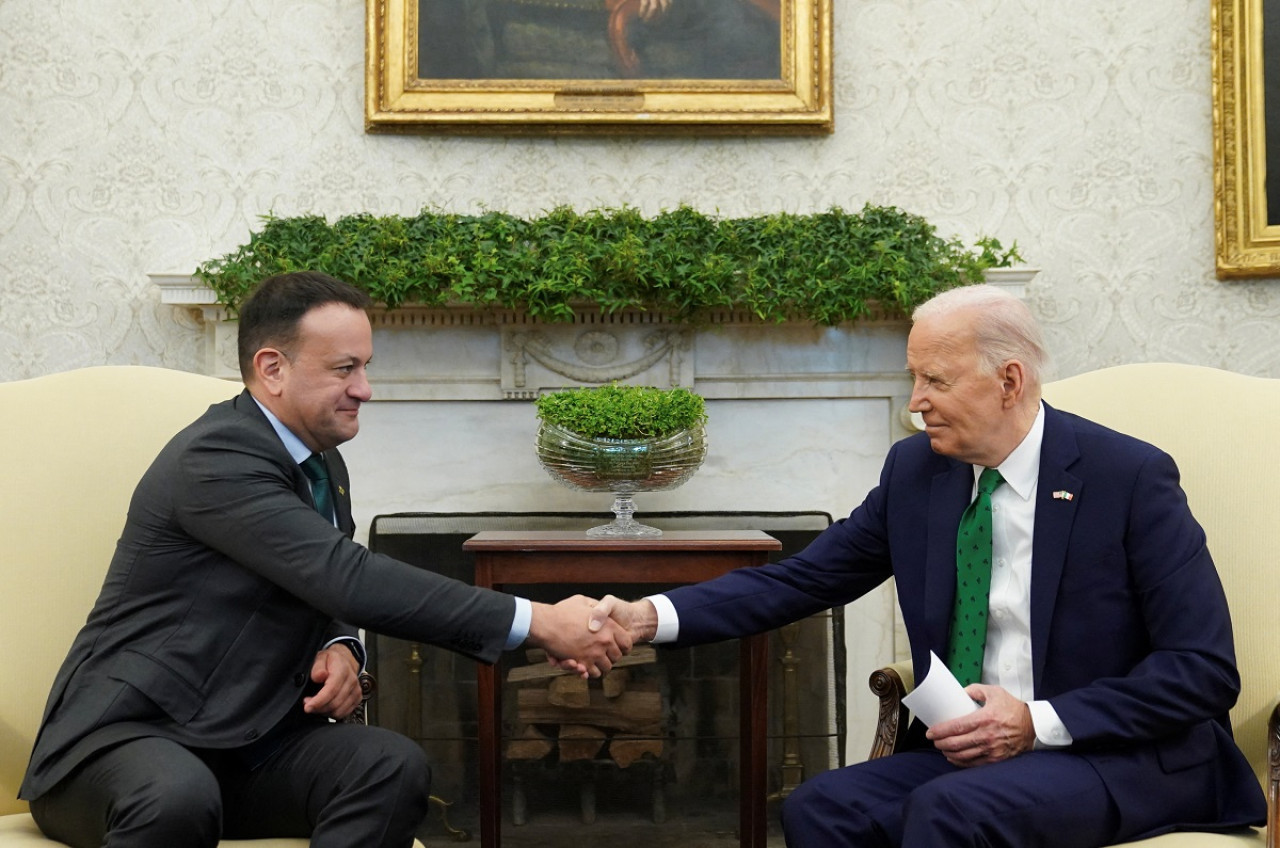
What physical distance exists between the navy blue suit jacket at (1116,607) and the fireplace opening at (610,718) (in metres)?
1.46

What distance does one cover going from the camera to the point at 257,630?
2.09 meters

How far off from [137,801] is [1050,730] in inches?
57.8

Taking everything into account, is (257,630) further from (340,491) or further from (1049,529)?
(1049,529)

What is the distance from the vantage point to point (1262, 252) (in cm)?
370

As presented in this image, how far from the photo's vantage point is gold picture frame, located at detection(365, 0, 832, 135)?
12.2 feet

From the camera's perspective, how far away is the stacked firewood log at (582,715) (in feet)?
11.8

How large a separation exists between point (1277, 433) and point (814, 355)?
1468 mm

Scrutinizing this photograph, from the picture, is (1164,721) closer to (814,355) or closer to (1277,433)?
(1277,433)

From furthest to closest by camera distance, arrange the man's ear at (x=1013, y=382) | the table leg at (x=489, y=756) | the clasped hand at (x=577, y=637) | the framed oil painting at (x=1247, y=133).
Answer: the framed oil painting at (x=1247, y=133) < the table leg at (x=489, y=756) < the clasped hand at (x=577, y=637) < the man's ear at (x=1013, y=382)

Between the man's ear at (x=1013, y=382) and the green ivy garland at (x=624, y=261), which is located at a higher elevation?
the green ivy garland at (x=624, y=261)

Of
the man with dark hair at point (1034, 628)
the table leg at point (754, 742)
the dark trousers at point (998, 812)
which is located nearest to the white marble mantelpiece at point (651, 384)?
the table leg at point (754, 742)

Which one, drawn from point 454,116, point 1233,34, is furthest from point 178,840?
point 1233,34

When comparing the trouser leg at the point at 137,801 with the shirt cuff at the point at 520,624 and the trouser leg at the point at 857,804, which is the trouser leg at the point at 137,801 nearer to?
the shirt cuff at the point at 520,624

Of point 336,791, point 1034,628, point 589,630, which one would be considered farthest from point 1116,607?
point 336,791
